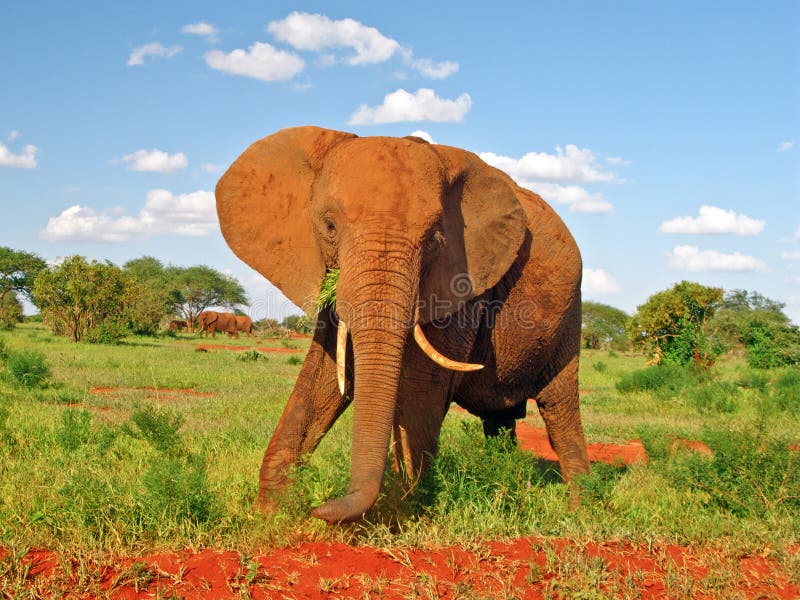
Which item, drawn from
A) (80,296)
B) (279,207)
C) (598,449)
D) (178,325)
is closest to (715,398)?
(598,449)

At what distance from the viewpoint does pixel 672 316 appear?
24.6 m

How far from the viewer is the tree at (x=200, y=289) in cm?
5559

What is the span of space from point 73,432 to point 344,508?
3926 millimetres

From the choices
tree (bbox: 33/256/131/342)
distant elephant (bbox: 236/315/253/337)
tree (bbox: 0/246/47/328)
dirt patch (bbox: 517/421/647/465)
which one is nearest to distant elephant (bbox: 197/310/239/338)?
distant elephant (bbox: 236/315/253/337)

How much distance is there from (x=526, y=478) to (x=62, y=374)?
10.8 meters

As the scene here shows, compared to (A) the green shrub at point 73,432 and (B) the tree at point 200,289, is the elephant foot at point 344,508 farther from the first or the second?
(B) the tree at point 200,289

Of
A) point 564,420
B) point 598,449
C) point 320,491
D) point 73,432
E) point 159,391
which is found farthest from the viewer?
point 159,391

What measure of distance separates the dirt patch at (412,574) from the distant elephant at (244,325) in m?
45.5

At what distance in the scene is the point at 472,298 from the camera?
215 inches

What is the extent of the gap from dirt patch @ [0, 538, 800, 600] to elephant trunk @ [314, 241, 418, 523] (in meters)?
0.52

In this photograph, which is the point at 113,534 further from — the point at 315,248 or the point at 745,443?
the point at 745,443

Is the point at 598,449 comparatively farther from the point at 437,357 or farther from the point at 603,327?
the point at 603,327

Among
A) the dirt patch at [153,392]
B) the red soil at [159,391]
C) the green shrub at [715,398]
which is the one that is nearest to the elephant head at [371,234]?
the dirt patch at [153,392]

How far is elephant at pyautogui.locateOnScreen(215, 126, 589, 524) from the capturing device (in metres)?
4.42
